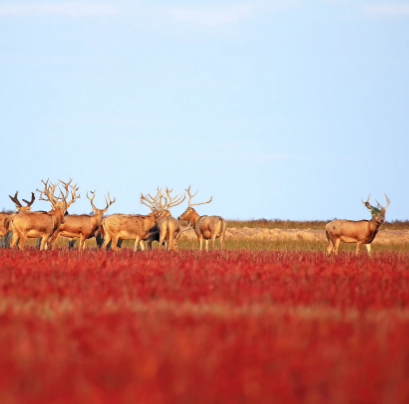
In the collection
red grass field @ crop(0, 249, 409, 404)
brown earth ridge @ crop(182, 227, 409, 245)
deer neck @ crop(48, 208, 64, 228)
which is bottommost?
red grass field @ crop(0, 249, 409, 404)

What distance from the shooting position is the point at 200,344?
484 centimetres

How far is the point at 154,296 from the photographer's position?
7844 mm

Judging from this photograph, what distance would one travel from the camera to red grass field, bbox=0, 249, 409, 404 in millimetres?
4000

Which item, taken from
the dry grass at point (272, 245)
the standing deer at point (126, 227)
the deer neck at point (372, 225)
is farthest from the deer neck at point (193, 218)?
the deer neck at point (372, 225)

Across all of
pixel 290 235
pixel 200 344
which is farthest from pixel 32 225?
pixel 290 235

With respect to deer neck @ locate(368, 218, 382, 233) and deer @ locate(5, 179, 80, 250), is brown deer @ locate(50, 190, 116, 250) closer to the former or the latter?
deer @ locate(5, 179, 80, 250)

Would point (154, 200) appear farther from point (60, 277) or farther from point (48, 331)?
point (48, 331)

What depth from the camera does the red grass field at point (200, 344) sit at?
4.00m

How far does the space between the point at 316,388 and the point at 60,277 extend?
5.96m

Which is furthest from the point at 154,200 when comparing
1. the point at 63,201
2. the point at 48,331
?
the point at 48,331

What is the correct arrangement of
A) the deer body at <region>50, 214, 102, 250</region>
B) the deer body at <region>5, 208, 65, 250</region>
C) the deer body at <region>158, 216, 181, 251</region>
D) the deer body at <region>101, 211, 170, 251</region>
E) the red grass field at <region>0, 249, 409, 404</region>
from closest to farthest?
the red grass field at <region>0, 249, 409, 404</region> → the deer body at <region>5, 208, 65, 250</region> → the deer body at <region>101, 211, 170, 251</region> → the deer body at <region>158, 216, 181, 251</region> → the deer body at <region>50, 214, 102, 250</region>

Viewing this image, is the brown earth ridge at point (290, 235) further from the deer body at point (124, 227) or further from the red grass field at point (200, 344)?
the red grass field at point (200, 344)

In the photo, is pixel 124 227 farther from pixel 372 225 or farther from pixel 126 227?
pixel 372 225

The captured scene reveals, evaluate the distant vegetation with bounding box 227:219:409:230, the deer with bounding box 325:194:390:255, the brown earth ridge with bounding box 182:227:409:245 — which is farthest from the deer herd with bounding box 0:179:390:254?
the distant vegetation with bounding box 227:219:409:230
